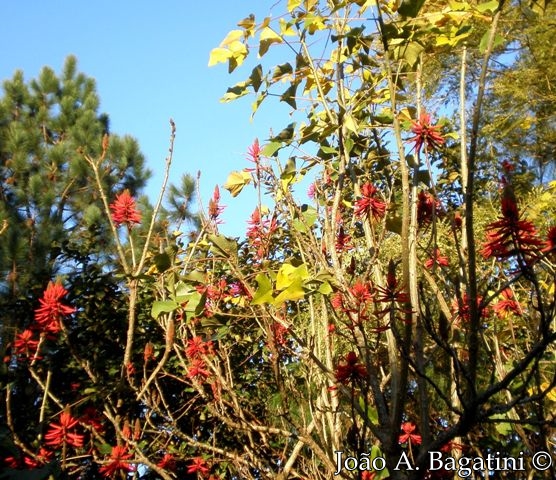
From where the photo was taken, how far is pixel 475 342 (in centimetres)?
114

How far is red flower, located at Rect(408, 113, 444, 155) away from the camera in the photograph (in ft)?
5.14

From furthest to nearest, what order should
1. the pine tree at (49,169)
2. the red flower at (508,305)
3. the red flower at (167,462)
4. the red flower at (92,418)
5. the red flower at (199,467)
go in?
1. the pine tree at (49,169)
2. the red flower at (92,418)
3. the red flower at (199,467)
4. the red flower at (167,462)
5. the red flower at (508,305)

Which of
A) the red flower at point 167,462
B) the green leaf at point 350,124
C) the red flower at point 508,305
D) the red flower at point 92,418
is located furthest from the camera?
the red flower at point 92,418

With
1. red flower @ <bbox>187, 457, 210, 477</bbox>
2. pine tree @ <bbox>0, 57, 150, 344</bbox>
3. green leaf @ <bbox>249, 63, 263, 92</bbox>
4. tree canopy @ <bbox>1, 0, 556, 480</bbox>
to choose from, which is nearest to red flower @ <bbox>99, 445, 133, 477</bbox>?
tree canopy @ <bbox>1, 0, 556, 480</bbox>

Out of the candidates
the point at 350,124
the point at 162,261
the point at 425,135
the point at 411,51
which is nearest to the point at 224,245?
the point at 162,261

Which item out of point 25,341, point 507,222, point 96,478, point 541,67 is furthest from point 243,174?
point 541,67

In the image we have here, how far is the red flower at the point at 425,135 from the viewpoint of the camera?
1.57 m

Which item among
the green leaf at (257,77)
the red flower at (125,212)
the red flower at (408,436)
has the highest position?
the green leaf at (257,77)

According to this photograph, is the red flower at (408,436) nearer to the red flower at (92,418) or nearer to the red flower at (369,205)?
the red flower at (369,205)

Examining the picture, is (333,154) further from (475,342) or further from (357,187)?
(475,342)

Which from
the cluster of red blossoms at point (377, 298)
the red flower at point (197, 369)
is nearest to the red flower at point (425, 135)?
the cluster of red blossoms at point (377, 298)

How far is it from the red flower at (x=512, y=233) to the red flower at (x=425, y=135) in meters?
0.44

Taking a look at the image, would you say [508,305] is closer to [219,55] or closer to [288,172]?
[288,172]

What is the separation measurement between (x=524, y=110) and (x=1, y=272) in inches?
240
